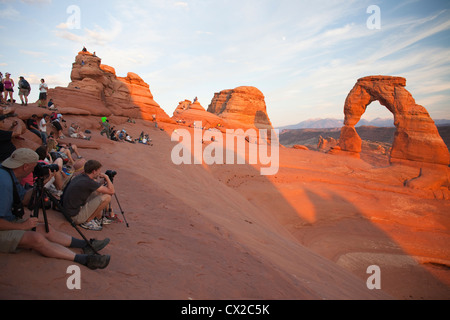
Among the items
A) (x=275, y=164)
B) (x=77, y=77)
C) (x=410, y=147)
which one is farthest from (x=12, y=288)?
(x=77, y=77)

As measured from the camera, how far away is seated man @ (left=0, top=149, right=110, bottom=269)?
2176mm

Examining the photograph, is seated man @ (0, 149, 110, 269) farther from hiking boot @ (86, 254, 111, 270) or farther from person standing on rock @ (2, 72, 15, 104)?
person standing on rock @ (2, 72, 15, 104)

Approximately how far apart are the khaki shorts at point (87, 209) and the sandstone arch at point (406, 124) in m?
18.4

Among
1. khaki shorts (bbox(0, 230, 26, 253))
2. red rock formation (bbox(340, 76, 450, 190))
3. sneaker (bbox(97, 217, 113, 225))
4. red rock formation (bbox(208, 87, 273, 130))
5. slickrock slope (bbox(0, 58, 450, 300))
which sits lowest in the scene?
slickrock slope (bbox(0, 58, 450, 300))

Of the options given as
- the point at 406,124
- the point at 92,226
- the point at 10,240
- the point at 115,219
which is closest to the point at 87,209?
the point at 92,226

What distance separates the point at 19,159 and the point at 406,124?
19499 mm

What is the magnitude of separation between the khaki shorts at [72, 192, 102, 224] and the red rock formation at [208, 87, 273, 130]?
34257 mm

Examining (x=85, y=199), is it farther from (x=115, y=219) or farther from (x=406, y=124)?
(x=406, y=124)

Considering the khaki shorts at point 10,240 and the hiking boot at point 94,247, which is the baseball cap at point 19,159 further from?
the hiking boot at point 94,247

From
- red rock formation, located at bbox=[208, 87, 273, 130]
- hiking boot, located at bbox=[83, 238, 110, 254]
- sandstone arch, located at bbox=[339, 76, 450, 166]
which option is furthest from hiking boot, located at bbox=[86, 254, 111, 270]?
red rock formation, located at bbox=[208, 87, 273, 130]

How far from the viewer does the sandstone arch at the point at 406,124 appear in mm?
14500

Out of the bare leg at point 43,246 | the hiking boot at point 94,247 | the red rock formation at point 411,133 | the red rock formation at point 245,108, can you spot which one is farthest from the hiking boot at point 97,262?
the red rock formation at point 245,108

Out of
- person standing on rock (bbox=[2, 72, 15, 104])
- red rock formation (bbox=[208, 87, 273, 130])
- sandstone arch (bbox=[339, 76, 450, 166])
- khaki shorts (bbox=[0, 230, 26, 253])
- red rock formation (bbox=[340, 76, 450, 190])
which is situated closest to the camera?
khaki shorts (bbox=[0, 230, 26, 253])
